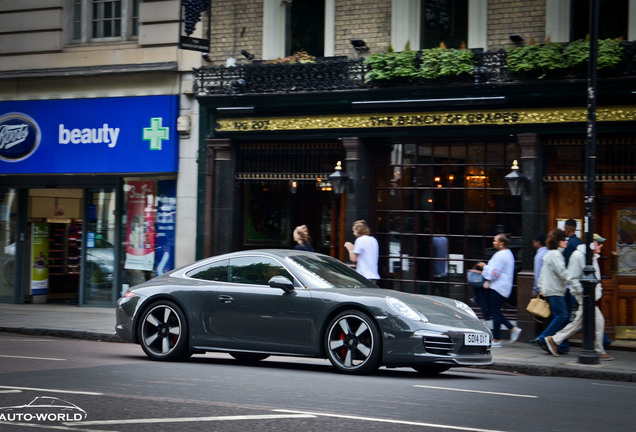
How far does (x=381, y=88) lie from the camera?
712 inches

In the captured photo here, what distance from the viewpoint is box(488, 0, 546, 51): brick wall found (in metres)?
17.3

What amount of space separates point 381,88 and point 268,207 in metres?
3.72

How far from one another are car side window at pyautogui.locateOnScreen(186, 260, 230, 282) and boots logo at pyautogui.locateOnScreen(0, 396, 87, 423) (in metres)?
4.07

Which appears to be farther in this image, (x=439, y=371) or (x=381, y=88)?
(x=381, y=88)

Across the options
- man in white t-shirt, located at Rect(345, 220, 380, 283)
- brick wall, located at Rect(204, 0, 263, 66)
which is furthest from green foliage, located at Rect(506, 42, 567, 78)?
brick wall, located at Rect(204, 0, 263, 66)

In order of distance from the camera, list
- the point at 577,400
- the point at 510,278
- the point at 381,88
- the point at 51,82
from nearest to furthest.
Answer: the point at 577,400
the point at 510,278
the point at 381,88
the point at 51,82

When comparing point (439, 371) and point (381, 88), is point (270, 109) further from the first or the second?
point (439, 371)

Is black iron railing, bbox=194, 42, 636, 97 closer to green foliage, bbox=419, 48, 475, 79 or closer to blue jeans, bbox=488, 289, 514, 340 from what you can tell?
green foliage, bbox=419, 48, 475, 79

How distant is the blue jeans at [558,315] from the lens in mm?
14383

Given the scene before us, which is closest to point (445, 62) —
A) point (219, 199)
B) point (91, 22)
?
point (219, 199)

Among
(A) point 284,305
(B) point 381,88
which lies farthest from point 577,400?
(B) point 381,88

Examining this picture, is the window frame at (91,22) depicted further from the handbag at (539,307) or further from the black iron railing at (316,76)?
the handbag at (539,307)

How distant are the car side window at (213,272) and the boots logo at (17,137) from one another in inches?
441

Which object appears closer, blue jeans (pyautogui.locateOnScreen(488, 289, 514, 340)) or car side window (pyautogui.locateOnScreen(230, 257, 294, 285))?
car side window (pyautogui.locateOnScreen(230, 257, 294, 285))
